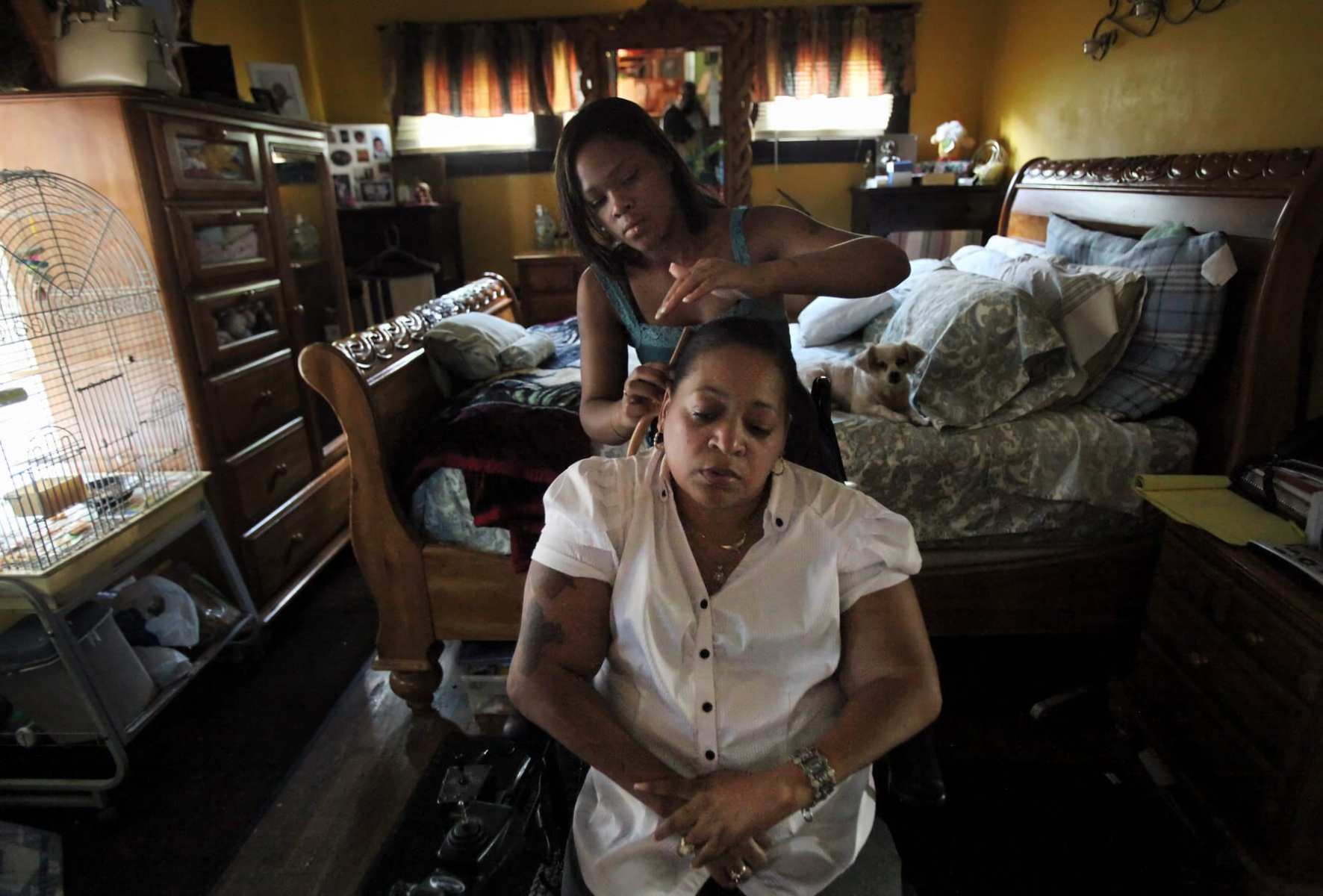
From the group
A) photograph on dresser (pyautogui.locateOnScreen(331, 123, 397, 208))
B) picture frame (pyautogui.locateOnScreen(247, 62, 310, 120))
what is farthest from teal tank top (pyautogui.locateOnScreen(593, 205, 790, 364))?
photograph on dresser (pyautogui.locateOnScreen(331, 123, 397, 208))

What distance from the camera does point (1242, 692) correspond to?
134cm

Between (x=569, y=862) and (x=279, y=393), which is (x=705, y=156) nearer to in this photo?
(x=279, y=393)

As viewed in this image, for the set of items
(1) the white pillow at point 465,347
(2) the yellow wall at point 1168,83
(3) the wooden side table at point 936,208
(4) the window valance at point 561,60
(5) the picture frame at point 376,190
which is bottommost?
(1) the white pillow at point 465,347

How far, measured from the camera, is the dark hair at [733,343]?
919mm

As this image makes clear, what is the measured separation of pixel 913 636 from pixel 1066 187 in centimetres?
231

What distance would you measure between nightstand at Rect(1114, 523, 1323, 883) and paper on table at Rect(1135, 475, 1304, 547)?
1.5 inches

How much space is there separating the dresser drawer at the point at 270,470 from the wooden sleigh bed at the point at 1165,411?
702 mm

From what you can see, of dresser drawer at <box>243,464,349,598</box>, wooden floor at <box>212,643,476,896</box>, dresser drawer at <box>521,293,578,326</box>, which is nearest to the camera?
wooden floor at <box>212,643,476,896</box>

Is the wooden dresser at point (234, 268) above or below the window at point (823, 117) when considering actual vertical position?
below

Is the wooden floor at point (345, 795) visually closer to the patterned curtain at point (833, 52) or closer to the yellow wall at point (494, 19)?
the yellow wall at point (494, 19)

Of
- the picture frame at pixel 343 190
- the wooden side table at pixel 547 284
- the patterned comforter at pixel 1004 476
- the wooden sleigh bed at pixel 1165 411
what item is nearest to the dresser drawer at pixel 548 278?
the wooden side table at pixel 547 284

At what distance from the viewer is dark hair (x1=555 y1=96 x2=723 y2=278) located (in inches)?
43.4

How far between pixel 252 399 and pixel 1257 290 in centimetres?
281

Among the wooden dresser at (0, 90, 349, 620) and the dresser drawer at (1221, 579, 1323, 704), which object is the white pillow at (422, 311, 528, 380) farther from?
the dresser drawer at (1221, 579, 1323, 704)
